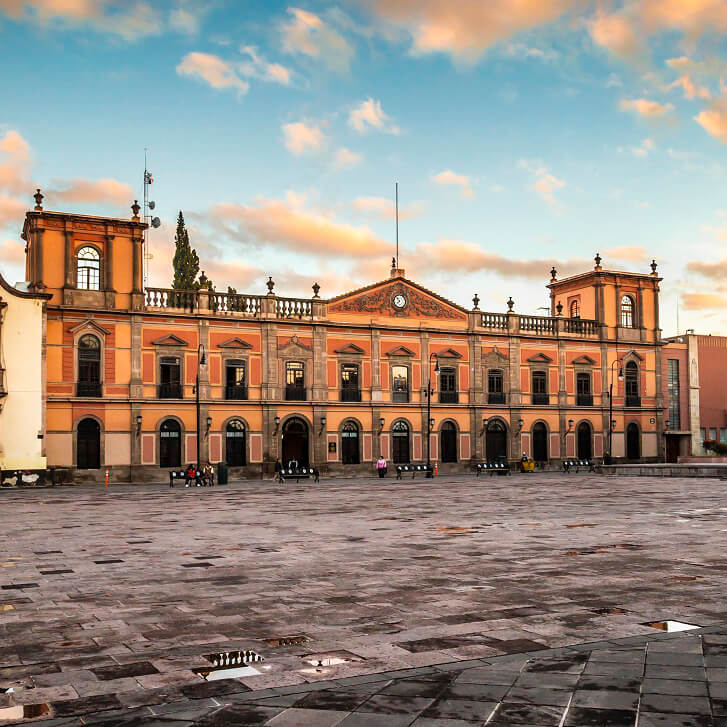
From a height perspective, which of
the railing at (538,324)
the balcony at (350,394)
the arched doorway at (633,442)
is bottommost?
the arched doorway at (633,442)

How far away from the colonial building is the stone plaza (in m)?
24.0

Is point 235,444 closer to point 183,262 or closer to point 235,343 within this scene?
point 235,343

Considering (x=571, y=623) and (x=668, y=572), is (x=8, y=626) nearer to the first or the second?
(x=571, y=623)

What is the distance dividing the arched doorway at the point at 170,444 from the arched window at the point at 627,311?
31748 mm

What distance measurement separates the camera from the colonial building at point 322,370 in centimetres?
4141

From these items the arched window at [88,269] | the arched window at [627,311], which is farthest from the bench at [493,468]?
the arched window at [88,269]

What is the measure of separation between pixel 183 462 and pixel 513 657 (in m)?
37.7

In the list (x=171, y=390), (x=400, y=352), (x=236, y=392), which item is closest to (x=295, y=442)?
(x=236, y=392)

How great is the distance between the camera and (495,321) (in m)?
52.7

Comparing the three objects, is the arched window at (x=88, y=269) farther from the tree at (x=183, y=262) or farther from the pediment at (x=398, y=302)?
the tree at (x=183, y=262)

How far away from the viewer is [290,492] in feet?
108

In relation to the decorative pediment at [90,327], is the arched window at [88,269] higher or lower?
higher

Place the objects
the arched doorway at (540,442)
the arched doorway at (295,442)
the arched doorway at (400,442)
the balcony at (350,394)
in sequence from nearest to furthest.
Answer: the arched doorway at (295,442), the balcony at (350,394), the arched doorway at (400,442), the arched doorway at (540,442)

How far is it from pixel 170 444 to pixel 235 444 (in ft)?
11.7
